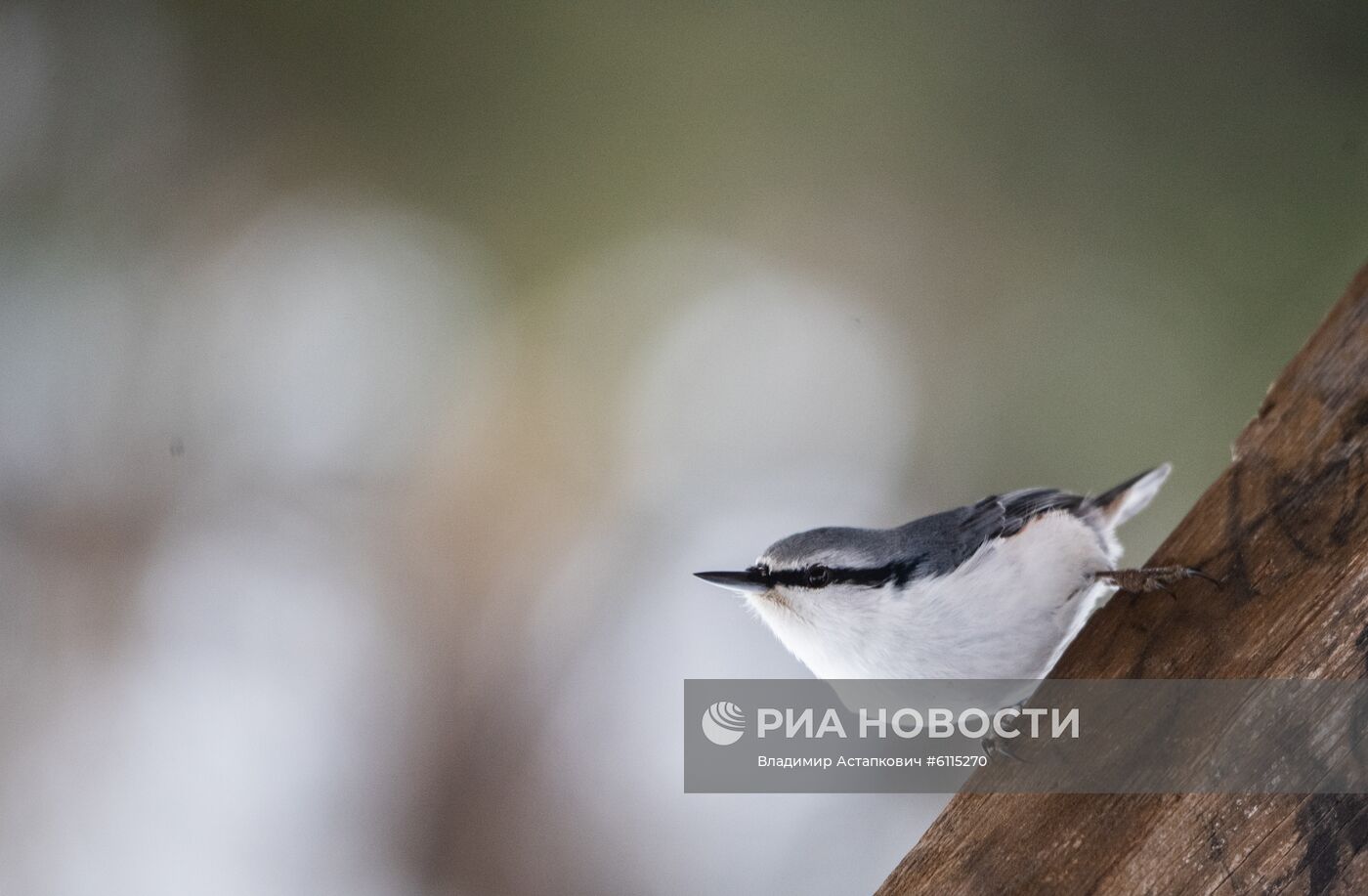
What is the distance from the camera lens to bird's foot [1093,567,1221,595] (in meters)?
0.80

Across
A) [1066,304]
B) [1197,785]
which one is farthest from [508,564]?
[1197,785]

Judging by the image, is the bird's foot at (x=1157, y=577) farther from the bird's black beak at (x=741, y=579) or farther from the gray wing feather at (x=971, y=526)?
the bird's black beak at (x=741, y=579)

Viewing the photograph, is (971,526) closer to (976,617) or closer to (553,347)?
(976,617)

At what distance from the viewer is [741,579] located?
1073 millimetres

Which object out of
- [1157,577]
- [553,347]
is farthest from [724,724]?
[553,347]

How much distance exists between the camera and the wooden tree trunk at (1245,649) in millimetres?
714

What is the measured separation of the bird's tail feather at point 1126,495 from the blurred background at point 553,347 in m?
0.58

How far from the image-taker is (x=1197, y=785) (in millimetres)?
724

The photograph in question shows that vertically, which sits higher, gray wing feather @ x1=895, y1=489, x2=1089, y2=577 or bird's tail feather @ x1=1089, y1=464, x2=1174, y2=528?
bird's tail feather @ x1=1089, y1=464, x2=1174, y2=528

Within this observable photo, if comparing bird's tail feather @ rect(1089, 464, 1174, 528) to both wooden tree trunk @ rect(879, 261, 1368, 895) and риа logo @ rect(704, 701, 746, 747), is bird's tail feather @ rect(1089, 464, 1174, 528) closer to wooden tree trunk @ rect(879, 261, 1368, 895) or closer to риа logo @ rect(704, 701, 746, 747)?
wooden tree trunk @ rect(879, 261, 1368, 895)

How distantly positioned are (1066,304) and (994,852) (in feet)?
4.50

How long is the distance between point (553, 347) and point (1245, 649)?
1.40 m

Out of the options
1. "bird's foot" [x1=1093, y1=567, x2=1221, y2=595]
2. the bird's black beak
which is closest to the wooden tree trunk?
"bird's foot" [x1=1093, y1=567, x2=1221, y2=595]

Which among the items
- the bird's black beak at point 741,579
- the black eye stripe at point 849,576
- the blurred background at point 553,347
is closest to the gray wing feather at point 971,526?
the black eye stripe at point 849,576
